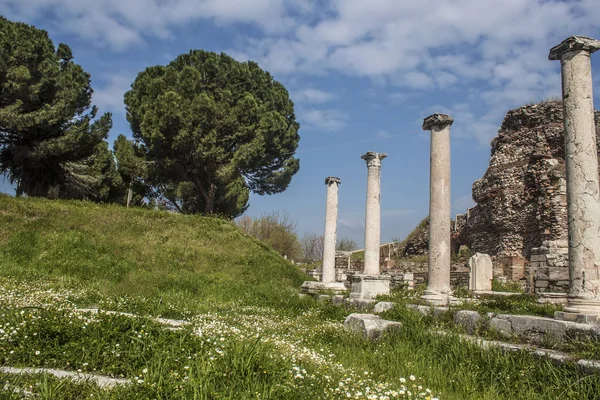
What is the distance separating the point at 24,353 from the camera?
482cm

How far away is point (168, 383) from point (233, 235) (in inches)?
737

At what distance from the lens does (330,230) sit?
18.4 meters

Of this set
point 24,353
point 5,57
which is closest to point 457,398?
point 24,353

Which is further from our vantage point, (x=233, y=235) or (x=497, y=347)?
(x=233, y=235)

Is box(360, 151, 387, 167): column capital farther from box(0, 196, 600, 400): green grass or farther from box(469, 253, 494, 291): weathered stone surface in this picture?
box(469, 253, 494, 291): weathered stone surface

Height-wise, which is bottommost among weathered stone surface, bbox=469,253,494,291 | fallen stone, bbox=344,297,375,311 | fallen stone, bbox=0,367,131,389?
fallen stone, bbox=0,367,131,389

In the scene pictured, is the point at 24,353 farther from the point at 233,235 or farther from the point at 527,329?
the point at 233,235

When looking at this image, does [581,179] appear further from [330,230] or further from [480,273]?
[480,273]

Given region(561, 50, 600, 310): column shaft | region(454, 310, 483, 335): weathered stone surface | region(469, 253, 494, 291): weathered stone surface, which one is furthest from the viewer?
region(469, 253, 494, 291): weathered stone surface

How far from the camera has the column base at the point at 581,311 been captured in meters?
7.14

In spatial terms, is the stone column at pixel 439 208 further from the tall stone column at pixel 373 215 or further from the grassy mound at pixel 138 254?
the grassy mound at pixel 138 254

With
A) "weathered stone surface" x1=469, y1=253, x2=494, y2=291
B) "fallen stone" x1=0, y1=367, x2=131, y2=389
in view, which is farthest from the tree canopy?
"fallen stone" x1=0, y1=367, x2=131, y2=389

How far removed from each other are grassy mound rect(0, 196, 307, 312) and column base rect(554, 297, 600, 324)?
8.71m

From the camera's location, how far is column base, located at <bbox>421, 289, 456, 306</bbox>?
10547 mm
